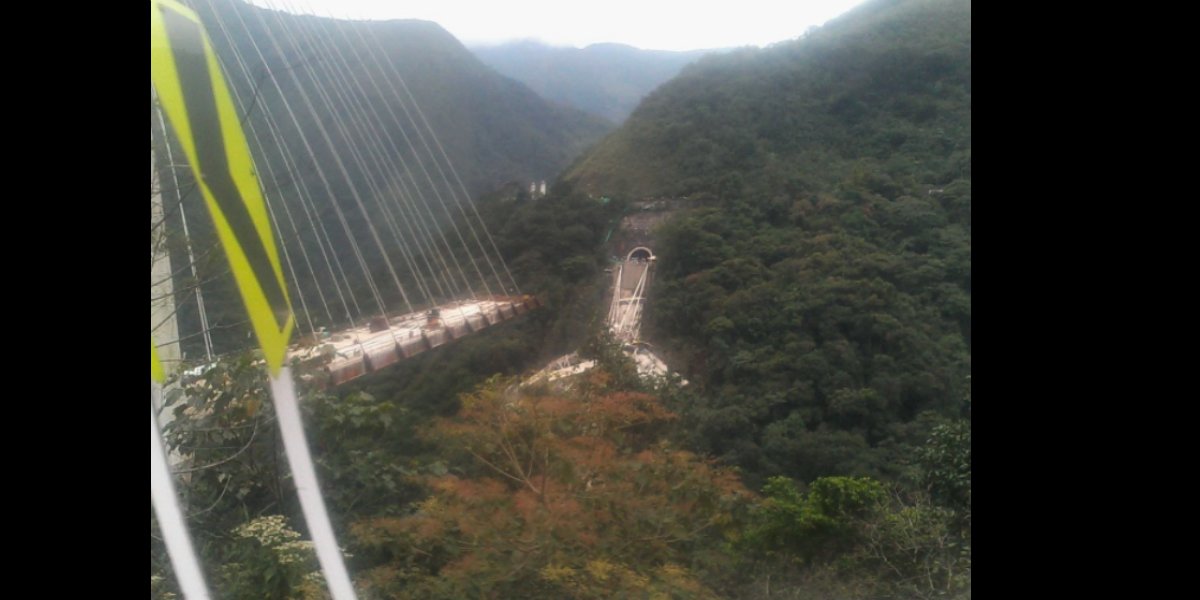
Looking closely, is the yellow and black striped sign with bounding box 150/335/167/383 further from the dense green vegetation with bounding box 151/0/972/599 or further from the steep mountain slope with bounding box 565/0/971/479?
the steep mountain slope with bounding box 565/0/971/479

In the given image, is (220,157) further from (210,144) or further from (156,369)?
(156,369)

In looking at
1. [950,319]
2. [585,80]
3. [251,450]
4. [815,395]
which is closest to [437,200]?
[585,80]

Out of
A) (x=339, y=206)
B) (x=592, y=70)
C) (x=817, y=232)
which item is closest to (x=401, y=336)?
(x=339, y=206)

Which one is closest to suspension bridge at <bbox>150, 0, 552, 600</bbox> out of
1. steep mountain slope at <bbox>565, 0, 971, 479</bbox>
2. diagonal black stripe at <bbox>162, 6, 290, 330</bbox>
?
diagonal black stripe at <bbox>162, 6, 290, 330</bbox>

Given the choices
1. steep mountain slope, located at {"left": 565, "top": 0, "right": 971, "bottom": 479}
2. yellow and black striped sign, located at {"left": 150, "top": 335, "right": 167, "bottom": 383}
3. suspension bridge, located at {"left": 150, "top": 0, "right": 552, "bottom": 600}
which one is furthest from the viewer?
steep mountain slope, located at {"left": 565, "top": 0, "right": 971, "bottom": 479}

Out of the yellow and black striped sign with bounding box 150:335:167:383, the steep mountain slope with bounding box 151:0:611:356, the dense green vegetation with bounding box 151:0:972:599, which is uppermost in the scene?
the steep mountain slope with bounding box 151:0:611:356

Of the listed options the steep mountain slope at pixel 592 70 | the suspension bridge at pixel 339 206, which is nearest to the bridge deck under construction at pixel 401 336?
the suspension bridge at pixel 339 206
